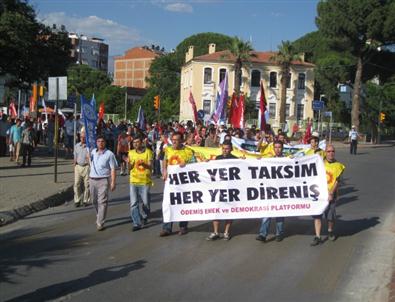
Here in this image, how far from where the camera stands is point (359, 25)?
5144cm

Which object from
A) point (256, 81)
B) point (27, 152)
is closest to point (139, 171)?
point (27, 152)

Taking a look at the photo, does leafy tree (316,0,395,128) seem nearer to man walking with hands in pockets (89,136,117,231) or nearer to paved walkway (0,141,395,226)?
paved walkway (0,141,395,226)

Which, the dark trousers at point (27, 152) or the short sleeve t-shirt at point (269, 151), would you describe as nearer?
the short sleeve t-shirt at point (269, 151)

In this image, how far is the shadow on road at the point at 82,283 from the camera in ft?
20.3

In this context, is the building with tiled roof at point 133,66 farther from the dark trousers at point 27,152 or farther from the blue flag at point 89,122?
the blue flag at point 89,122

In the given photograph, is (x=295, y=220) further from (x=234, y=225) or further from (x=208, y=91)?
(x=208, y=91)

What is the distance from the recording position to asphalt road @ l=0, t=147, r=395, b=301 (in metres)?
6.48

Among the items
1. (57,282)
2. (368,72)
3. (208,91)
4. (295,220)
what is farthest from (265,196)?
(208,91)

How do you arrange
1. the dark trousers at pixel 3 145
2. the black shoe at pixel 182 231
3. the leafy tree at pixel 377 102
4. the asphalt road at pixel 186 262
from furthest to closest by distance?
the leafy tree at pixel 377 102 < the dark trousers at pixel 3 145 < the black shoe at pixel 182 231 < the asphalt road at pixel 186 262

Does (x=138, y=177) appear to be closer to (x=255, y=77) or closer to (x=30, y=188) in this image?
(x=30, y=188)

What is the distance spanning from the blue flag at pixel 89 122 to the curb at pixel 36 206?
1.49 m

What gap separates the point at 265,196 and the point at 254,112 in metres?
59.0

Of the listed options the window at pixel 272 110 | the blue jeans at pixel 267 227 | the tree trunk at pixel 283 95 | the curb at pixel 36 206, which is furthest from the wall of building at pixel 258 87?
the blue jeans at pixel 267 227

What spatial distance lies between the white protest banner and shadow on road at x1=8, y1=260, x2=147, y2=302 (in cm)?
195
